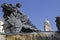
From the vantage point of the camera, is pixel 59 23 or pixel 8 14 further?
pixel 8 14

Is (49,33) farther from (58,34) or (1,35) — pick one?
(1,35)

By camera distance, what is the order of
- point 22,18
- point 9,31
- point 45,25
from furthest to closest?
point 45,25, point 22,18, point 9,31

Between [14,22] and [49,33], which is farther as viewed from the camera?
[14,22]

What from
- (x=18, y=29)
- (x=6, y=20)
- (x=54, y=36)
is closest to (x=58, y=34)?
(x=54, y=36)

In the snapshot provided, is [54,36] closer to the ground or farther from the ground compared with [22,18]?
closer to the ground

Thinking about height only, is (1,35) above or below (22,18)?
below

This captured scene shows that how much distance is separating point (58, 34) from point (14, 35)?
2192 millimetres

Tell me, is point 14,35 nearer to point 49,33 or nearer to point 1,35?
point 1,35

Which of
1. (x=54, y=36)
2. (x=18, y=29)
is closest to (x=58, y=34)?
(x=54, y=36)

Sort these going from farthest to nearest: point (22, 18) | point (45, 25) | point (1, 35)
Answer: point (45, 25) → point (22, 18) → point (1, 35)

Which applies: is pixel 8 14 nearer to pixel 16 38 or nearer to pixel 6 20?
pixel 6 20

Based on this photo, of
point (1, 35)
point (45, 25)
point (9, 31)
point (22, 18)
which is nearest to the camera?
point (1, 35)

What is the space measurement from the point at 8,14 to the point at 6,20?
0.40m

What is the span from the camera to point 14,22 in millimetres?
14344
